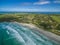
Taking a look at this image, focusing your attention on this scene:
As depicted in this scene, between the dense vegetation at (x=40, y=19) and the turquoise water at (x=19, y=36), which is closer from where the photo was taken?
the turquoise water at (x=19, y=36)

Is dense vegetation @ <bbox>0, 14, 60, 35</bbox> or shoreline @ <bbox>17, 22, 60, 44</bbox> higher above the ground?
dense vegetation @ <bbox>0, 14, 60, 35</bbox>

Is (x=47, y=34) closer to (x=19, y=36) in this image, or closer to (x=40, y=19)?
(x=40, y=19)

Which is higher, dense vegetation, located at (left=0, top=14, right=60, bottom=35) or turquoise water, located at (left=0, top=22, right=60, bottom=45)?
dense vegetation, located at (left=0, top=14, right=60, bottom=35)

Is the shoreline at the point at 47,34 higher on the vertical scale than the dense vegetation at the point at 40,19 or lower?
lower

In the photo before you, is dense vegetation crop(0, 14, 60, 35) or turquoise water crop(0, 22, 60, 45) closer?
turquoise water crop(0, 22, 60, 45)

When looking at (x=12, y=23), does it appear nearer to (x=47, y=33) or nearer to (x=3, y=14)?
(x=3, y=14)
